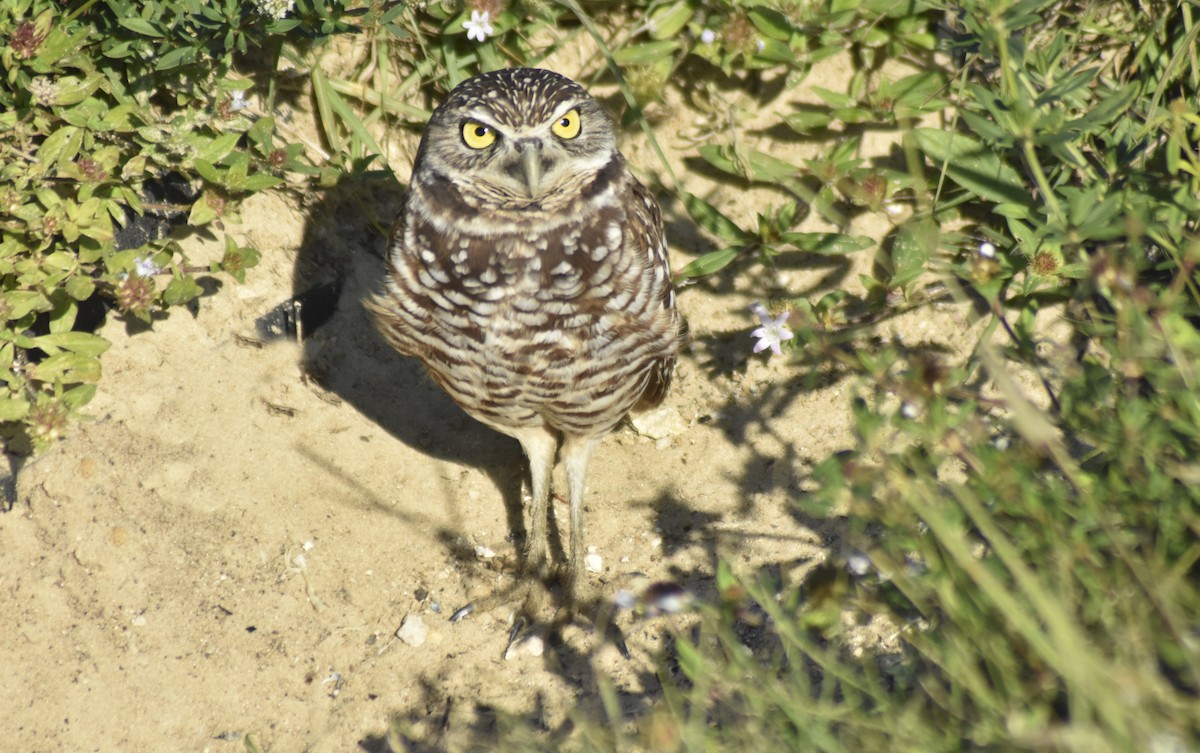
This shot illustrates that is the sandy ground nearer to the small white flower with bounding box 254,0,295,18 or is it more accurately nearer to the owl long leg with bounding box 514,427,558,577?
the owl long leg with bounding box 514,427,558,577

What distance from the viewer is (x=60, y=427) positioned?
3.11 meters

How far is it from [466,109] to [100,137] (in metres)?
1.32

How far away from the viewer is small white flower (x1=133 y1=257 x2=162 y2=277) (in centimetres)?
327

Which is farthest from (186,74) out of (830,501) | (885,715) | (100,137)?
(885,715)

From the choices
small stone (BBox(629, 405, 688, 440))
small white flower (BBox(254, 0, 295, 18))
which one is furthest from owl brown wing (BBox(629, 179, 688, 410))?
small white flower (BBox(254, 0, 295, 18))

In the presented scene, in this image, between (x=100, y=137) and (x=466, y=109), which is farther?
(x=100, y=137)

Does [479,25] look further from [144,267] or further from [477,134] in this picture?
[144,267]

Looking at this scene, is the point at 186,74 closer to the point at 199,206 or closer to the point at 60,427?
the point at 199,206

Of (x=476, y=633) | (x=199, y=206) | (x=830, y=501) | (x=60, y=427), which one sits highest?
(x=830, y=501)

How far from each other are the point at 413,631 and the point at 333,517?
0.53 meters

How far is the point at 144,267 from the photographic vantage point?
3.27 meters

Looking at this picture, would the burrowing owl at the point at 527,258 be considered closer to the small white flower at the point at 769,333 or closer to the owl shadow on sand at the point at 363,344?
the small white flower at the point at 769,333

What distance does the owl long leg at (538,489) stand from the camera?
3.50 m

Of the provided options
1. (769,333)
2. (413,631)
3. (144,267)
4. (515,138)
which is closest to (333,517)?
(413,631)
